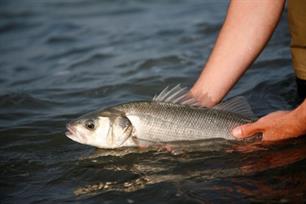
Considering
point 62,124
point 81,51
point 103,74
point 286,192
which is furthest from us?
point 81,51

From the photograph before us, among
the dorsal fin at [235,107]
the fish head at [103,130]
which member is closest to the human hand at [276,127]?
the dorsal fin at [235,107]

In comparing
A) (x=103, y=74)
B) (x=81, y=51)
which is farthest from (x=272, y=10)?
(x=81, y=51)

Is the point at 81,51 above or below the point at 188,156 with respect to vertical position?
above

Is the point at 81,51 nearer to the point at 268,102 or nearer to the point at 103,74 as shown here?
the point at 103,74

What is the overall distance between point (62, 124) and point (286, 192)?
317cm

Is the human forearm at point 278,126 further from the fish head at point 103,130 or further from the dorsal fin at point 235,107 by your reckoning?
the fish head at point 103,130

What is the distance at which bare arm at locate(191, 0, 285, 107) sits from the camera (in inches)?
205

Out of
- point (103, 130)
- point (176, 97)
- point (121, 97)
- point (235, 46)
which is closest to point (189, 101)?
point (176, 97)

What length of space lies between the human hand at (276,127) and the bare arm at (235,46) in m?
0.57

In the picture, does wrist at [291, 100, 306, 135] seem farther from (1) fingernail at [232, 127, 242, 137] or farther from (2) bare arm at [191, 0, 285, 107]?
(2) bare arm at [191, 0, 285, 107]

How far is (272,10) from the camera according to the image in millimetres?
5145

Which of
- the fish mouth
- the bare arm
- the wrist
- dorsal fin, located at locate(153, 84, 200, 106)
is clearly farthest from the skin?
the fish mouth

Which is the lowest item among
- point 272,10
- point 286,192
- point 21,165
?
point 286,192

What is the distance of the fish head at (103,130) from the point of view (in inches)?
197
